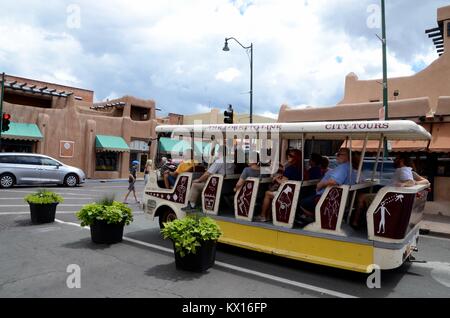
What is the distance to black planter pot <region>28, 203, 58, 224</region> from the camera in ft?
28.3

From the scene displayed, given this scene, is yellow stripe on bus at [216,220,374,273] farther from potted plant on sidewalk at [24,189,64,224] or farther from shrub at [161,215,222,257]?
potted plant on sidewalk at [24,189,64,224]

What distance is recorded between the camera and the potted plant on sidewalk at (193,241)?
534 cm

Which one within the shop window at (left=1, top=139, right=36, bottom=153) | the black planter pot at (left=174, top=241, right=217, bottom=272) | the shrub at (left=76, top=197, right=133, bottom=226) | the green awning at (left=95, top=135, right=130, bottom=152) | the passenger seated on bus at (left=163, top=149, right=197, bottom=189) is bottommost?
the black planter pot at (left=174, top=241, right=217, bottom=272)

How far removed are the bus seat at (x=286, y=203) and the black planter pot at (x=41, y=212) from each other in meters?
5.63


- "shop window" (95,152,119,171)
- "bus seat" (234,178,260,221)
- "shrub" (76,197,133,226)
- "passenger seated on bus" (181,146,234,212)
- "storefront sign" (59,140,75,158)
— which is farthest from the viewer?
"shop window" (95,152,119,171)

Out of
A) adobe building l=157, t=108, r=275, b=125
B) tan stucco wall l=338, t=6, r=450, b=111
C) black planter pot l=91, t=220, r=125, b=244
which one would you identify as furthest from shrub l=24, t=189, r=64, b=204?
adobe building l=157, t=108, r=275, b=125

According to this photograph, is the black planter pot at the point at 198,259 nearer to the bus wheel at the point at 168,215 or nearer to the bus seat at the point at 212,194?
the bus seat at the point at 212,194

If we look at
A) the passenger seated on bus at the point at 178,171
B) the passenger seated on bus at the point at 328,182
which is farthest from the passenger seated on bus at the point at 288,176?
the passenger seated on bus at the point at 178,171

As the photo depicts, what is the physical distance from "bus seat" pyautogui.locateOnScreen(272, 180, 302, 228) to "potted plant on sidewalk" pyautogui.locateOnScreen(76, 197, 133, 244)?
2.93 meters

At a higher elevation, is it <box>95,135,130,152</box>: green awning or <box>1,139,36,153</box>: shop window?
<box>95,135,130,152</box>: green awning

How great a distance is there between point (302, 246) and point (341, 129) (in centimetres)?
188

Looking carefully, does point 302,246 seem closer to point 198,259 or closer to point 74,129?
point 198,259

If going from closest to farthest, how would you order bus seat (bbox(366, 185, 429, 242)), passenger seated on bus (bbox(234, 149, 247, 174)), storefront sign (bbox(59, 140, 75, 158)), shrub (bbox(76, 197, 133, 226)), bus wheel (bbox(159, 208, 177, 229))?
bus seat (bbox(366, 185, 429, 242)) → shrub (bbox(76, 197, 133, 226)) → passenger seated on bus (bbox(234, 149, 247, 174)) → bus wheel (bbox(159, 208, 177, 229)) → storefront sign (bbox(59, 140, 75, 158))
